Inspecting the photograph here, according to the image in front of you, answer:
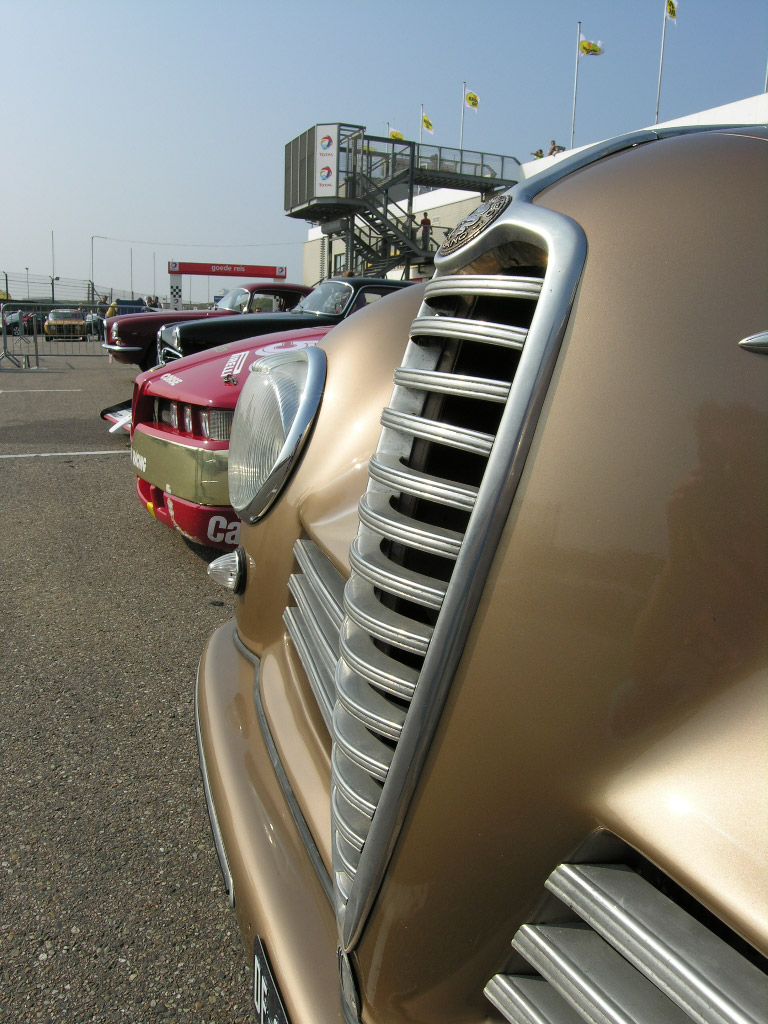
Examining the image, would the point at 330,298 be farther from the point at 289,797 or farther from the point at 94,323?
the point at 94,323

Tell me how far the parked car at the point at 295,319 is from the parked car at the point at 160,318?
1.76 meters

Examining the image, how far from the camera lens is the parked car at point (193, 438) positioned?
315 centimetres

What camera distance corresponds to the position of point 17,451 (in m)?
6.45

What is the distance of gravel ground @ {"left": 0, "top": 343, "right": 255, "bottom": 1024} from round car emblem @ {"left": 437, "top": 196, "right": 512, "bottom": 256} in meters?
1.35

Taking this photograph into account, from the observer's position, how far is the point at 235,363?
11.9 feet

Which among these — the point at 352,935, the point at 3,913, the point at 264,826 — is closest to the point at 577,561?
the point at 352,935

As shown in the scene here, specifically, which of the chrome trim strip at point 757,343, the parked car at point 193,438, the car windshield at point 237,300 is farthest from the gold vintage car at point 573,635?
the car windshield at point 237,300

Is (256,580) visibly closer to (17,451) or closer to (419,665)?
(419,665)

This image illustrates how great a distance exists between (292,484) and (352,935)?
857 millimetres

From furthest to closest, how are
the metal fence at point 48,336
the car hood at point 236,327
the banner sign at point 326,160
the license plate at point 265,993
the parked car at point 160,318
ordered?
the banner sign at point 326,160
the metal fence at point 48,336
the parked car at point 160,318
the car hood at point 236,327
the license plate at point 265,993

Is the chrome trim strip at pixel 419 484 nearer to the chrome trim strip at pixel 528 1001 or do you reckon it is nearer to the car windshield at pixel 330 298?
the chrome trim strip at pixel 528 1001

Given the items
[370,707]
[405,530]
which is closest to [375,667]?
[370,707]

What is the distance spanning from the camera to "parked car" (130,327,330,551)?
315cm

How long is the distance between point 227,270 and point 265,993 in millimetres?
45174
